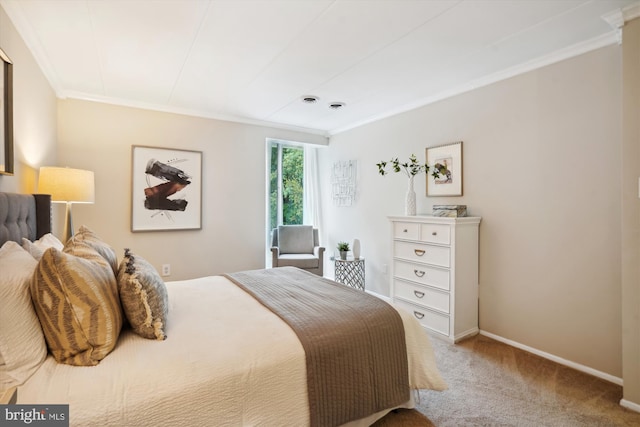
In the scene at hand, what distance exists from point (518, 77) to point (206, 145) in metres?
3.43

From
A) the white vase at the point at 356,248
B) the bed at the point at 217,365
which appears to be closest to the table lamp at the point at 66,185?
the bed at the point at 217,365

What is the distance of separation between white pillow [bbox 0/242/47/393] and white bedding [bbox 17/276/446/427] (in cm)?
5

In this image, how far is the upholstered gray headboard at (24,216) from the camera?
5.30ft

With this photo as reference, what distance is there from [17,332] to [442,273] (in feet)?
9.11

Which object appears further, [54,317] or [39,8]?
[39,8]

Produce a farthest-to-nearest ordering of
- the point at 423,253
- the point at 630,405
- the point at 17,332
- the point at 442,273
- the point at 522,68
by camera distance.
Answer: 1. the point at 423,253
2. the point at 442,273
3. the point at 522,68
4. the point at 630,405
5. the point at 17,332

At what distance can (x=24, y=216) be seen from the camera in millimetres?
1881

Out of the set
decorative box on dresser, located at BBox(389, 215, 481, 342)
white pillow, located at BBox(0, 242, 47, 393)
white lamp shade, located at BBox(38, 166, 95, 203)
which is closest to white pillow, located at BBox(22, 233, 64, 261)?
white pillow, located at BBox(0, 242, 47, 393)

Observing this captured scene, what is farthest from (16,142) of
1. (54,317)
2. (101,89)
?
(54,317)

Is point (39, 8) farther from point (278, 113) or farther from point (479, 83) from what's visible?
point (479, 83)

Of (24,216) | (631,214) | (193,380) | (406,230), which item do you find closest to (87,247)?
(24,216)

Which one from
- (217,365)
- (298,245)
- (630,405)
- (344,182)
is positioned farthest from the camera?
(344,182)

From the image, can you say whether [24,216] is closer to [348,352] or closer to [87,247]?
[87,247]

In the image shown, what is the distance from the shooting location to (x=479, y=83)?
9.57 feet
